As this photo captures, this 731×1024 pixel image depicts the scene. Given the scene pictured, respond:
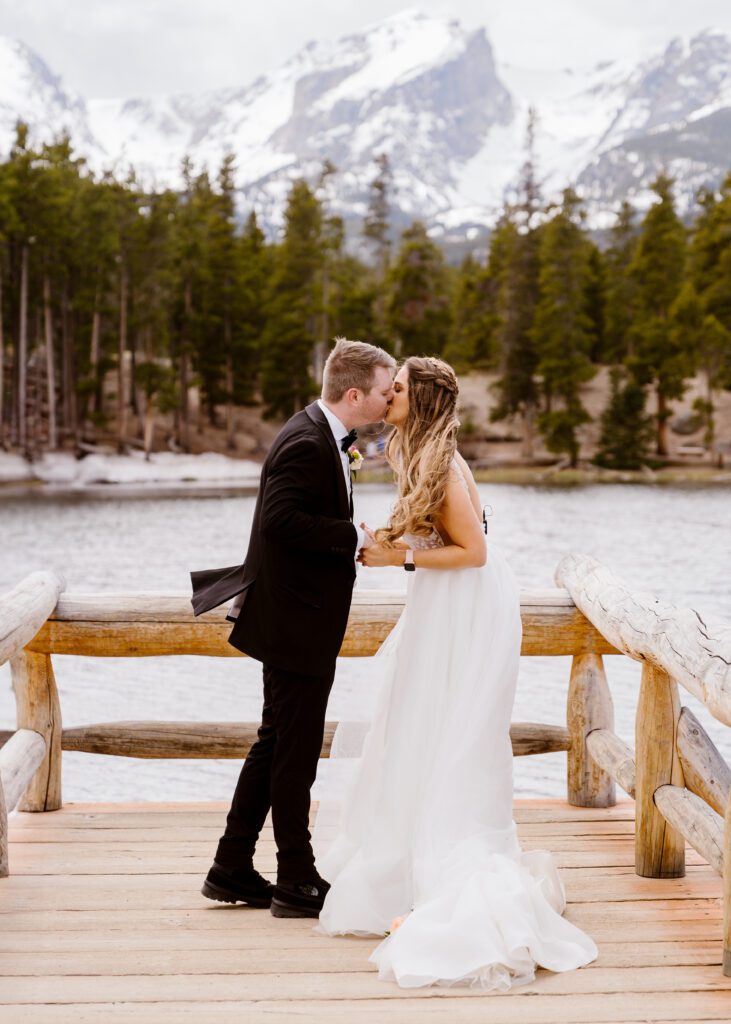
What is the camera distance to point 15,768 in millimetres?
4801

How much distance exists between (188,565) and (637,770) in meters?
21.0

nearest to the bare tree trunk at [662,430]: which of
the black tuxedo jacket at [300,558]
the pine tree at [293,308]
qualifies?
the pine tree at [293,308]

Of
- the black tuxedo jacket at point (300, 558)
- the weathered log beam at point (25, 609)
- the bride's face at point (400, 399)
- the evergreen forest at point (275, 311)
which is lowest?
the weathered log beam at point (25, 609)

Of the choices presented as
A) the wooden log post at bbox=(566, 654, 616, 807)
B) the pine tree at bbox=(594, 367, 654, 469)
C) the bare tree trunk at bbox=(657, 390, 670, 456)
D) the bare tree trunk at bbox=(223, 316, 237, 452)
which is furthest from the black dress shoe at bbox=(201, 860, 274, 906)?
the bare tree trunk at bbox=(657, 390, 670, 456)

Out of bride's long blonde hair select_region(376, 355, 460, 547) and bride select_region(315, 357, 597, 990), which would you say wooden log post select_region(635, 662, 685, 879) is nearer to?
bride select_region(315, 357, 597, 990)

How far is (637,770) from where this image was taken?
461 centimetres

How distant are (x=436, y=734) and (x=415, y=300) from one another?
6228 centimetres

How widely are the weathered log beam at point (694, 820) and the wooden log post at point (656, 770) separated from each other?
0.07 metres

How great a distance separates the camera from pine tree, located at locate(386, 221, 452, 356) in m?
63.8

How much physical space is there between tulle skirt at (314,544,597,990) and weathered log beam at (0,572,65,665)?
1230 millimetres

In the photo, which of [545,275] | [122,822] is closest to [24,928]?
[122,822]

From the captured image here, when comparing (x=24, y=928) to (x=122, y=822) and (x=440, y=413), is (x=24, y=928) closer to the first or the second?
(x=122, y=822)

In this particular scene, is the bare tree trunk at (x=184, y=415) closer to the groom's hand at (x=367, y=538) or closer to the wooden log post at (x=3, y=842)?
the wooden log post at (x=3, y=842)

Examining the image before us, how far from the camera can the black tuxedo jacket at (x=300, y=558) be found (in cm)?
386
